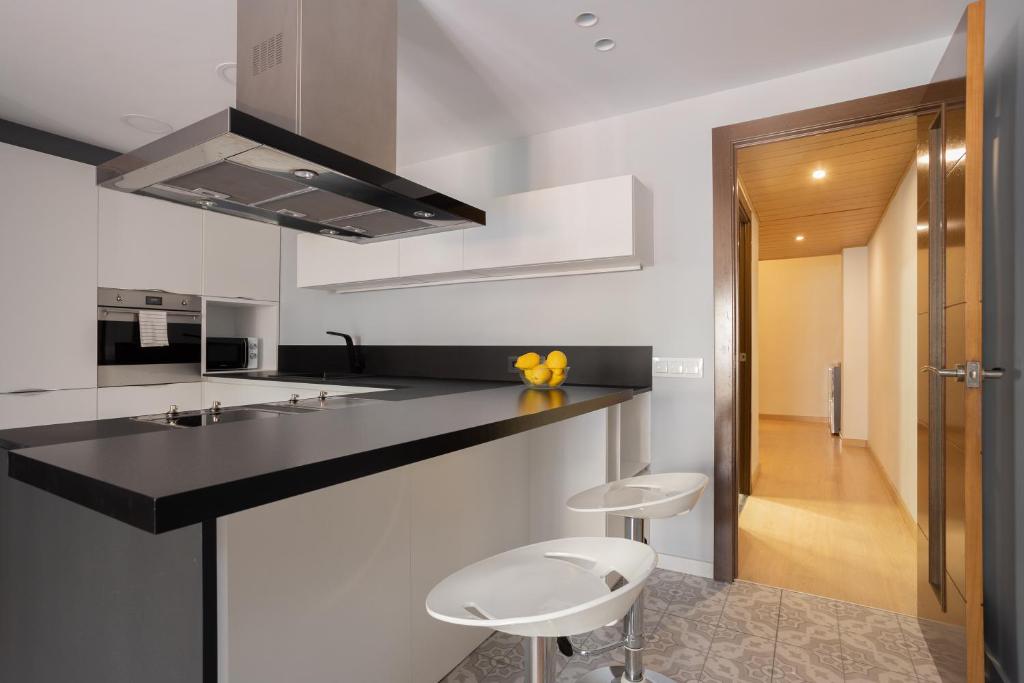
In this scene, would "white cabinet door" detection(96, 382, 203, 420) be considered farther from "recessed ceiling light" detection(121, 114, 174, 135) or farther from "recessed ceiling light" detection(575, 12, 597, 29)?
"recessed ceiling light" detection(575, 12, 597, 29)

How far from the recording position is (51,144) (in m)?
3.21

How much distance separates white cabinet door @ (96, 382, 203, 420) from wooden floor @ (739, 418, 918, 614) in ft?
11.1

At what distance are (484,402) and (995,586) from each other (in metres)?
1.58

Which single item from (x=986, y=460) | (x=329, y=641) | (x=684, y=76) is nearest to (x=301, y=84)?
(x=329, y=641)

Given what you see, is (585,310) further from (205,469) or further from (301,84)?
(205,469)

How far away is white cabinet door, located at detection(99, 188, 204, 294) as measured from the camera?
339 centimetres

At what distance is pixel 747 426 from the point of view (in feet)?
12.6

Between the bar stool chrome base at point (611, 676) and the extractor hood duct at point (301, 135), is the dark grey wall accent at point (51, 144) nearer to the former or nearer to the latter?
the extractor hood duct at point (301, 135)

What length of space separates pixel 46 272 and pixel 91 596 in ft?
8.88

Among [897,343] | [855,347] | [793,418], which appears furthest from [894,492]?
[793,418]

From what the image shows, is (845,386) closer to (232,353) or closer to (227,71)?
(232,353)

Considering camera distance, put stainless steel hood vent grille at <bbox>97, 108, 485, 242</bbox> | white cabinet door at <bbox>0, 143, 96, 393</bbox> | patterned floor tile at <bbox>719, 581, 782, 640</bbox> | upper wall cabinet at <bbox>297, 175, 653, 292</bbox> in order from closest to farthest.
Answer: stainless steel hood vent grille at <bbox>97, 108, 485, 242</bbox> < patterned floor tile at <bbox>719, 581, 782, 640</bbox> < upper wall cabinet at <bbox>297, 175, 653, 292</bbox> < white cabinet door at <bbox>0, 143, 96, 393</bbox>

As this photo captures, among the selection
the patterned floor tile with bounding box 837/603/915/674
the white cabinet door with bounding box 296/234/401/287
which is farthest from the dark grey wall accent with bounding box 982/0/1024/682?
the white cabinet door with bounding box 296/234/401/287

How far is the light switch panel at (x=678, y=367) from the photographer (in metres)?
2.63
